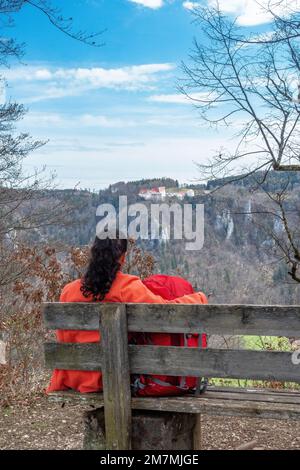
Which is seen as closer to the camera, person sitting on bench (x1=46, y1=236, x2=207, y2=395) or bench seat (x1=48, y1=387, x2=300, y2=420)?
bench seat (x1=48, y1=387, x2=300, y2=420)

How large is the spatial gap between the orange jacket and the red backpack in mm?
70

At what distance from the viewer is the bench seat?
3180mm

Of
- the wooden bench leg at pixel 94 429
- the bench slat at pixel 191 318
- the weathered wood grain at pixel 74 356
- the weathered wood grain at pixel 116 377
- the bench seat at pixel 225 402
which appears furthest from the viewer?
the wooden bench leg at pixel 94 429

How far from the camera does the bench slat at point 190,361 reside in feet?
10.2

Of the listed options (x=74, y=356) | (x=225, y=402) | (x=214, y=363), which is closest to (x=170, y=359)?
(x=214, y=363)

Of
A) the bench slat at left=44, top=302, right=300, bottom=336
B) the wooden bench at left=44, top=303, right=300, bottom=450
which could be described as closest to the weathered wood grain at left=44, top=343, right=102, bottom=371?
the wooden bench at left=44, top=303, right=300, bottom=450

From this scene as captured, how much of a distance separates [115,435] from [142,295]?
0.83 m

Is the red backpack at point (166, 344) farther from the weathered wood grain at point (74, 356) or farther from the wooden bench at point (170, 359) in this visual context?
the weathered wood grain at point (74, 356)

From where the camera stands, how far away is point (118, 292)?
11.2ft

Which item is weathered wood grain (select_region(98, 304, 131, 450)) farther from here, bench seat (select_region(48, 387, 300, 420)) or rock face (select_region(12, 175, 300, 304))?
rock face (select_region(12, 175, 300, 304))

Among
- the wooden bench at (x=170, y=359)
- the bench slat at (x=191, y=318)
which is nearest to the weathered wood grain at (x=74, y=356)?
the wooden bench at (x=170, y=359)

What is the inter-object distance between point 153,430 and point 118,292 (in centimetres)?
83

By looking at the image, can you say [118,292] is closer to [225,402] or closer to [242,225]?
[225,402]

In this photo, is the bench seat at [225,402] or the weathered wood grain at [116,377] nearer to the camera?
the bench seat at [225,402]
